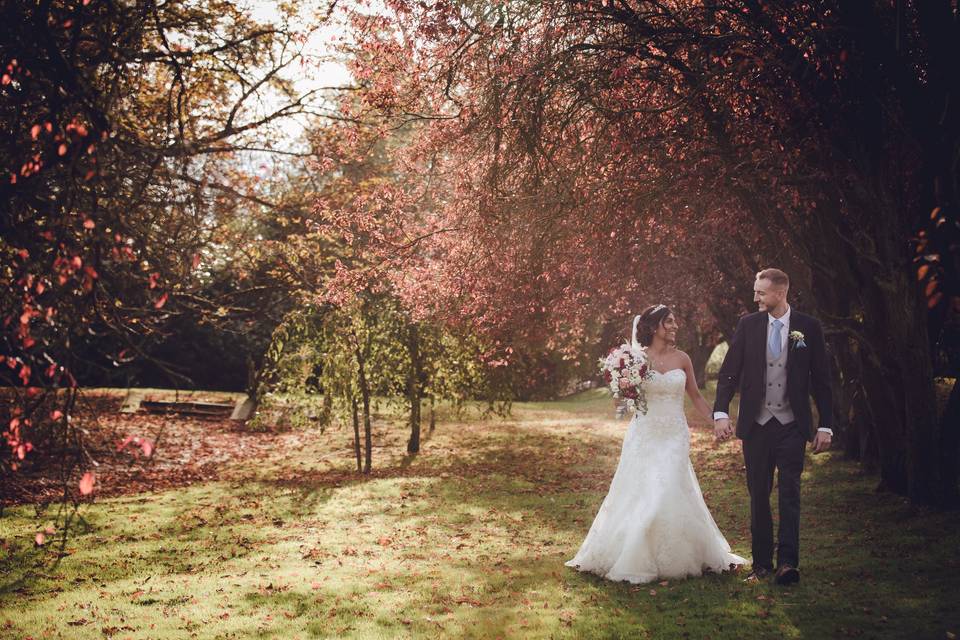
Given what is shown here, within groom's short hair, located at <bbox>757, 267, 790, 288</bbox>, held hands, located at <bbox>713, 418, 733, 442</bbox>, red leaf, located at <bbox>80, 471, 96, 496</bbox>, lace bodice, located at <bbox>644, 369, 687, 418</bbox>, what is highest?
groom's short hair, located at <bbox>757, 267, 790, 288</bbox>

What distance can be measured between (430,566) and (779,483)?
3673 millimetres

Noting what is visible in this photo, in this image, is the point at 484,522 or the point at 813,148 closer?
the point at 813,148

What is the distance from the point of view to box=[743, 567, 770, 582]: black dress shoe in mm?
6641

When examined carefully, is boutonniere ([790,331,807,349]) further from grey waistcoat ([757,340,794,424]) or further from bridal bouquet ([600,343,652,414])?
bridal bouquet ([600,343,652,414])

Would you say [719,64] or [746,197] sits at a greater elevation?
[719,64]

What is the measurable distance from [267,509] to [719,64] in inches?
330

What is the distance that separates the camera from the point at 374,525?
10820 millimetres

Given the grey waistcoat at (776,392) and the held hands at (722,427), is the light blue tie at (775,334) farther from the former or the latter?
the held hands at (722,427)

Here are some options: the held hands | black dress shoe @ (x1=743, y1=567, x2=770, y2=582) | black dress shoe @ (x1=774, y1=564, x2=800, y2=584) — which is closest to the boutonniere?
the held hands

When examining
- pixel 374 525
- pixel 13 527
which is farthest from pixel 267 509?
pixel 13 527

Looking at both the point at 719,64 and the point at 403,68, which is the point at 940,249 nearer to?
the point at 719,64

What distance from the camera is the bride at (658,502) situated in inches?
275

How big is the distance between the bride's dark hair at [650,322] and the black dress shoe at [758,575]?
2.29 meters

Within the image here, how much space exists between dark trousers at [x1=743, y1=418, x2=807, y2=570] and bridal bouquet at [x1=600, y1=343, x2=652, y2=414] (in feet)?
3.79
